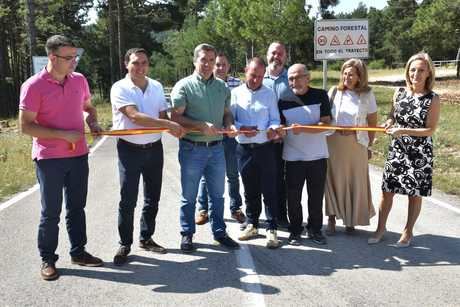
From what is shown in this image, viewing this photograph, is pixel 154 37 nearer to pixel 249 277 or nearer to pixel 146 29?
pixel 146 29

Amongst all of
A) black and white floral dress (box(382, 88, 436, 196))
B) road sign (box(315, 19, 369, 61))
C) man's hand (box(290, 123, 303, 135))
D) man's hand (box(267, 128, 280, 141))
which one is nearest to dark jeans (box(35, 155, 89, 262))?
man's hand (box(267, 128, 280, 141))

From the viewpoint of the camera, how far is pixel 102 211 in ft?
24.1

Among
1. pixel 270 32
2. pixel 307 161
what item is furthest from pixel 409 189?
pixel 270 32

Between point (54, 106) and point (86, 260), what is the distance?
5.19 ft

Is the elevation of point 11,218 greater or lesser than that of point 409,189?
lesser

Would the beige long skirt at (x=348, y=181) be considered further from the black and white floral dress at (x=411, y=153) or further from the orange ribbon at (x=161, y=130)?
the black and white floral dress at (x=411, y=153)

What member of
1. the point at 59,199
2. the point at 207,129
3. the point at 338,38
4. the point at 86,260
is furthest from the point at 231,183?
the point at 338,38

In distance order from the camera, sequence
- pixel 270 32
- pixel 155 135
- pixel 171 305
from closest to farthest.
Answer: pixel 171 305 < pixel 155 135 < pixel 270 32

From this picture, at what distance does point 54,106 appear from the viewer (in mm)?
4809

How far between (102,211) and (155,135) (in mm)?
2474

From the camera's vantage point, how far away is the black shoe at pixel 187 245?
223 inches

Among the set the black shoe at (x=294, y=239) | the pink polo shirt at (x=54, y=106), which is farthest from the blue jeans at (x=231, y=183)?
the pink polo shirt at (x=54, y=106)

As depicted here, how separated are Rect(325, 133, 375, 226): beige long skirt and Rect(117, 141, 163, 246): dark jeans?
203 centimetres

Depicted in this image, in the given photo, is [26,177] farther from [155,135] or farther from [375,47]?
[375,47]
